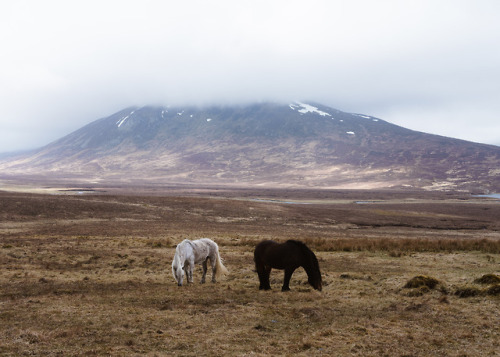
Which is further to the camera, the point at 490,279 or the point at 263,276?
the point at 263,276

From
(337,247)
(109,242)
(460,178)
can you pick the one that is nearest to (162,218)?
(109,242)

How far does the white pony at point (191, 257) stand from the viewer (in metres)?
17.0

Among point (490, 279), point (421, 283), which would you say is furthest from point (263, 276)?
point (490, 279)

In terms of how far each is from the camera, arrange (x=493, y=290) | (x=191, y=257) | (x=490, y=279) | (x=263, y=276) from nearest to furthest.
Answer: (x=493, y=290), (x=490, y=279), (x=263, y=276), (x=191, y=257)

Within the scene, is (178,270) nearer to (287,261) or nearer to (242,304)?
(242,304)

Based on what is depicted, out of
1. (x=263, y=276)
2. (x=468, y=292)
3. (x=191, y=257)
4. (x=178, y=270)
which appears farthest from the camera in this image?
(x=191, y=257)

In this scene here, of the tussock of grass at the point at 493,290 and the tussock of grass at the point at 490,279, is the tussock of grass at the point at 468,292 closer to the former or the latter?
the tussock of grass at the point at 493,290

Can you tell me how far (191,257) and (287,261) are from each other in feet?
14.5

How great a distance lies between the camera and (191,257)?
17.4 meters

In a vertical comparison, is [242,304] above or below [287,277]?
below

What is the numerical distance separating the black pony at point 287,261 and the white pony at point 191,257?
299cm

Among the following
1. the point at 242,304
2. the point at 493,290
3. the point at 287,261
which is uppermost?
the point at 287,261

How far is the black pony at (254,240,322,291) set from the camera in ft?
51.5

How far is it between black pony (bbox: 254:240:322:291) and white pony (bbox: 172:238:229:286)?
9.80ft
